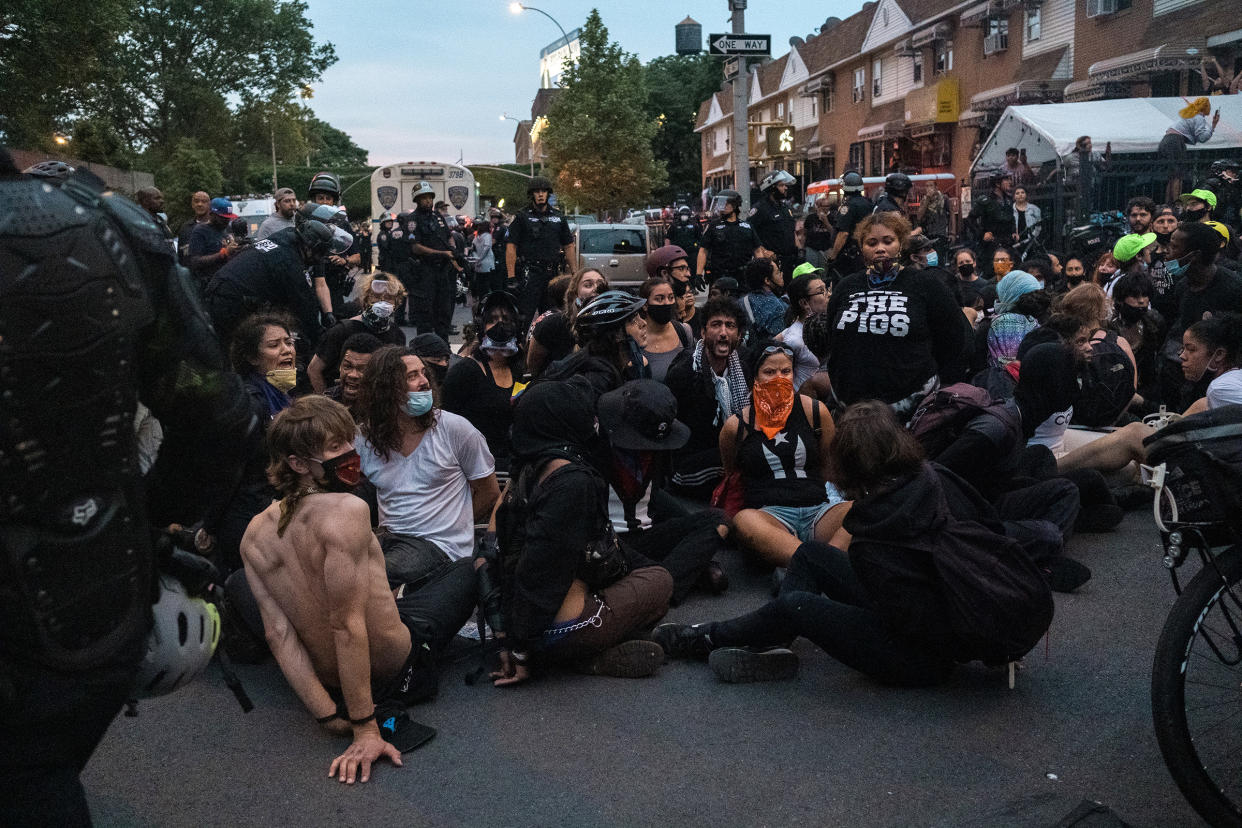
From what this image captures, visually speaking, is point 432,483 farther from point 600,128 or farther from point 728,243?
point 600,128

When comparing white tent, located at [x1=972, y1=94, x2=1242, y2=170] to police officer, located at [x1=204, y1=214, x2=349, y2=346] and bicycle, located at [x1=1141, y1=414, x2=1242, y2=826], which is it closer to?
police officer, located at [x1=204, y1=214, x2=349, y2=346]

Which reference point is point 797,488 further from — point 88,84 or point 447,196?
point 88,84

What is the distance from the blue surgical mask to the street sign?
36.3 ft

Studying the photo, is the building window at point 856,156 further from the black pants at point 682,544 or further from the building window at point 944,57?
the black pants at point 682,544

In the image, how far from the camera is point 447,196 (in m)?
25.2

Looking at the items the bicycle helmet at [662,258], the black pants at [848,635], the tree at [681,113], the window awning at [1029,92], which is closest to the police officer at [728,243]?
the bicycle helmet at [662,258]

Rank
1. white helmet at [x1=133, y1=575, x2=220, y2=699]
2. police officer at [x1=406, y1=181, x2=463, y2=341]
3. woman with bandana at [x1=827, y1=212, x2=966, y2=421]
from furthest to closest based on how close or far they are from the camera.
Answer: police officer at [x1=406, y1=181, x2=463, y2=341]
woman with bandana at [x1=827, y1=212, x2=966, y2=421]
white helmet at [x1=133, y1=575, x2=220, y2=699]

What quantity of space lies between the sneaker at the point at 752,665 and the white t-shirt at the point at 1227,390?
2.66 meters

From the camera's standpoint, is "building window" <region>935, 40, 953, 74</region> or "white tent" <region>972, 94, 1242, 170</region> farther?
"building window" <region>935, 40, 953, 74</region>

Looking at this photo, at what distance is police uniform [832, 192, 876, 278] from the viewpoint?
11594 millimetres

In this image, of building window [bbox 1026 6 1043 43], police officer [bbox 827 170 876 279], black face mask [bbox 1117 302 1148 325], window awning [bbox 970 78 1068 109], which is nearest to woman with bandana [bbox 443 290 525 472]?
black face mask [bbox 1117 302 1148 325]

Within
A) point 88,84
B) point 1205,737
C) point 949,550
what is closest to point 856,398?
point 949,550

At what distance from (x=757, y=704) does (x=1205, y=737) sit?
1628 mm

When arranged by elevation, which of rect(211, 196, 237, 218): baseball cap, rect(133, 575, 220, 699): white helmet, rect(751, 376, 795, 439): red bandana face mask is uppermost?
rect(211, 196, 237, 218): baseball cap
